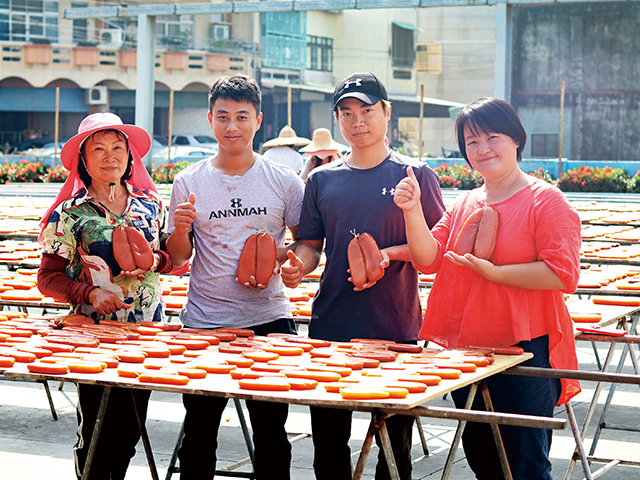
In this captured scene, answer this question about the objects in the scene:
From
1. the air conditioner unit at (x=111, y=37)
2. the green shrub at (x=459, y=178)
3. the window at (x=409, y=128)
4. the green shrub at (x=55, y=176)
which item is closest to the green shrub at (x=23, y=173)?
the green shrub at (x=55, y=176)

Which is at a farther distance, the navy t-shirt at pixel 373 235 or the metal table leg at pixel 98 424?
the navy t-shirt at pixel 373 235

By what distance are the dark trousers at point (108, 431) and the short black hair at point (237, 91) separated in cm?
130

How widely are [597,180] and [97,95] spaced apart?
23.4 m

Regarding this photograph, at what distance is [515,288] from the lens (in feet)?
10.8

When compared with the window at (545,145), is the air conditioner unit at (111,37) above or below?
above

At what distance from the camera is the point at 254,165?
3.85 meters

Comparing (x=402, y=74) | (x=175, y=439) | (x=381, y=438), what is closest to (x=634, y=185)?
(x=175, y=439)

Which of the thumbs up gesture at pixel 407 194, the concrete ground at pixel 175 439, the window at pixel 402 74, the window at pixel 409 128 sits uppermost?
the window at pixel 402 74

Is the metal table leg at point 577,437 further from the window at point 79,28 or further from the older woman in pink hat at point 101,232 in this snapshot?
the window at point 79,28

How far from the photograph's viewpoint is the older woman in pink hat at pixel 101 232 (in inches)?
147

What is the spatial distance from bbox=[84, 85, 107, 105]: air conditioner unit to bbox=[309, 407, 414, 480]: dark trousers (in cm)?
3261

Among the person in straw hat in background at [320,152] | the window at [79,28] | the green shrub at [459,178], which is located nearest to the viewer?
the person in straw hat in background at [320,152]

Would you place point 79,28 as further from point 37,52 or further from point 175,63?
point 175,63

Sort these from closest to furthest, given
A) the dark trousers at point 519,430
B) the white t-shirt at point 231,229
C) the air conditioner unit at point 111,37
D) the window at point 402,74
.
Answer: the dark trousers at point 519,430, the white t-shirt at point 231,229, the air conditioner unit at point 111,37, the window at point 402,74
